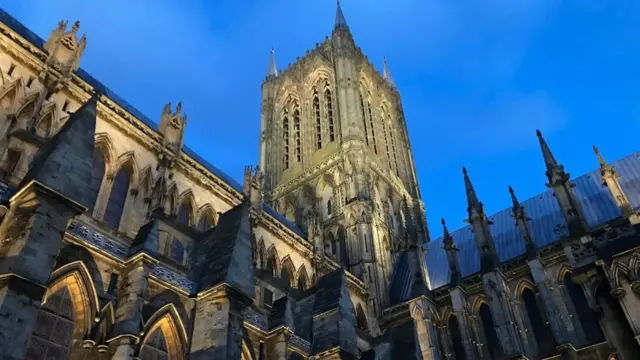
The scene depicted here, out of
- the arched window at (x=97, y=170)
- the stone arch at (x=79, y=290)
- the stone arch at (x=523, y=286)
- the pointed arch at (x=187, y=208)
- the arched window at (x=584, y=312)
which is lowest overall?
the stone arch at (x=79, y=290)

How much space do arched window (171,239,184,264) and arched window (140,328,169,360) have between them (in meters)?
6.31

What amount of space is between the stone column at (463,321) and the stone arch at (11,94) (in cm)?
2064

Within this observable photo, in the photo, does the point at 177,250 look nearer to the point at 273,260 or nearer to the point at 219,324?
the point at 273,260

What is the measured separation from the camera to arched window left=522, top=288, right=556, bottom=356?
76.0 feet

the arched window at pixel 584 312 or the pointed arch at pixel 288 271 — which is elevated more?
the pointed arch at pixel 288 271

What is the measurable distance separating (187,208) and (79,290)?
1049cm

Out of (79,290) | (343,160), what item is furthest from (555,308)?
(79,290)

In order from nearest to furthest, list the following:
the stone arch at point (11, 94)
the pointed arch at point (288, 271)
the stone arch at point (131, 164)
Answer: the stone arch at point (11, 94) < the stone arch at point (131, 164) < the pointed arch at point (288, 271)

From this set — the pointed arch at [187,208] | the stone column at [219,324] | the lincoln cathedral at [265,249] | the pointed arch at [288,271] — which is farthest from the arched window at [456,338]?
the stone column at [219,324]

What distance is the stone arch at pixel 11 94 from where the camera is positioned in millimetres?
16609

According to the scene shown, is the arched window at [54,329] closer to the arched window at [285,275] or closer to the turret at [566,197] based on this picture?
the arched window at [285,275]

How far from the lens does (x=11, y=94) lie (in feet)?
55.5

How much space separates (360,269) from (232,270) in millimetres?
17846

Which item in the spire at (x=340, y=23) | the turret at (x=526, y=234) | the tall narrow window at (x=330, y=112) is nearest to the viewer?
the turret at (x=526, y=234)
